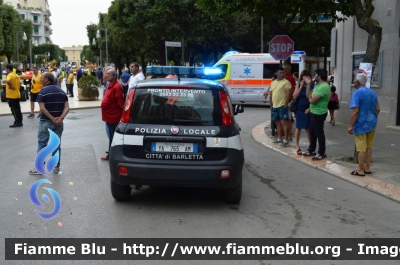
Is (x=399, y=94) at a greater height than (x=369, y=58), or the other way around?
(x=369, y=58)

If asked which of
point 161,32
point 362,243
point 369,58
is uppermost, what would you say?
point 161,32

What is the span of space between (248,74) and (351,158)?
13.5m

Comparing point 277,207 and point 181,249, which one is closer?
point 181,249

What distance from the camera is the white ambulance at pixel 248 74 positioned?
22719 millimetres

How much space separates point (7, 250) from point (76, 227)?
0.87 m

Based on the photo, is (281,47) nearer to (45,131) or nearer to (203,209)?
(45,131)

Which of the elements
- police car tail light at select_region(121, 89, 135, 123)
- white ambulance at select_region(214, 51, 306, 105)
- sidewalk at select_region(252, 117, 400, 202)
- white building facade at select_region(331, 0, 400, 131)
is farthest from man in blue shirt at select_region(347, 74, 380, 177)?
white ambulance at select_region(214, 51, 306, 105)

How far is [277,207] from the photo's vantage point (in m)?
6.48

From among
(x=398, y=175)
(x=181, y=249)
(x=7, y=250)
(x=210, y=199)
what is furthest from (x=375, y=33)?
(x=7, y=250)

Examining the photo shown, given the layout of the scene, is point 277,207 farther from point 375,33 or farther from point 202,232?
point 375,33

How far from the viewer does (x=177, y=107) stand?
616cm

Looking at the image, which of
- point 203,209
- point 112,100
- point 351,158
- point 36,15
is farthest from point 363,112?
point 36,15

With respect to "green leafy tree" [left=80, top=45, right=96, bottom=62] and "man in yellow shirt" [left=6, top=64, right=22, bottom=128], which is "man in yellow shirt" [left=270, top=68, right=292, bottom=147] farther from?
"green leafy tree" [left=80, top=45, right=96, bottom=62]

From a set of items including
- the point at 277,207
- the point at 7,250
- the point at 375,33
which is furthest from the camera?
the point at 375,33
